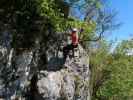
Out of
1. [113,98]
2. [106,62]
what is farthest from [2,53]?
[113,98]

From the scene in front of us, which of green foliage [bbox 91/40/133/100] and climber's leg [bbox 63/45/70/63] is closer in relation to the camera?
climber's leg [bbox 63/45/70/63]

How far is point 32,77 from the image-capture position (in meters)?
19.4

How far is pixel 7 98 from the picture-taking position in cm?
1844

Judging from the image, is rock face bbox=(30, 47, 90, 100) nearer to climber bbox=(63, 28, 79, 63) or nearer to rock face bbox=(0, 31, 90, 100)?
rock face bbox=(0, 31, 90, 100)

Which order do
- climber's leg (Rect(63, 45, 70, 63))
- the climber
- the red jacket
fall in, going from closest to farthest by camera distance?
the red jacket < the climber < climber's leg (Rect(63, 45, 70, 63))

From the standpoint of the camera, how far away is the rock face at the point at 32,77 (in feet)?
61.6

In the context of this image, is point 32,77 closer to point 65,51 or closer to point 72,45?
point 65,51

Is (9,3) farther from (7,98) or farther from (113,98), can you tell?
(113,98)

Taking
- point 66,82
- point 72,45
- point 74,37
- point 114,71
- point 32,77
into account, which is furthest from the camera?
point 114,71

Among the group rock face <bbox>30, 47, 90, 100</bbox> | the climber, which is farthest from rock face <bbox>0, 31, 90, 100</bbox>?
the climber

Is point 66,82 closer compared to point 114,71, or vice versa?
point 66,82

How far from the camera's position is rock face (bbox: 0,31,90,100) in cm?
1877

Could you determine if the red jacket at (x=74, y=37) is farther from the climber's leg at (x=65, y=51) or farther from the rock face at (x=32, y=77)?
the rock face at (x=32, y=77)

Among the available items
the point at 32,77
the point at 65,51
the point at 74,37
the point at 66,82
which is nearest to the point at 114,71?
the point at 65,51
